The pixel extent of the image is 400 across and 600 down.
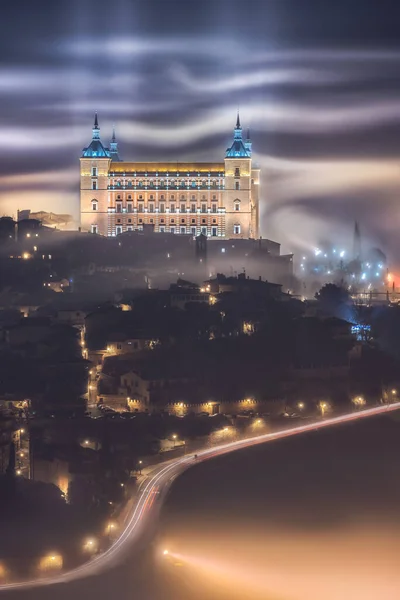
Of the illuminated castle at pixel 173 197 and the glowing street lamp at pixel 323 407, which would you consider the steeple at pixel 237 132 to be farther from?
the glowing street lamp at pixel 323 407

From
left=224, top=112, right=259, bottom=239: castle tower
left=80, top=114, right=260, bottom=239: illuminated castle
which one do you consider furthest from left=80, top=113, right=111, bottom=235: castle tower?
left=224, top=112, right=259, bottom=239: castle tower

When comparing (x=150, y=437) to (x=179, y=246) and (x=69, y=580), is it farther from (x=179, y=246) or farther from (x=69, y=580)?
(x=179, y=246)

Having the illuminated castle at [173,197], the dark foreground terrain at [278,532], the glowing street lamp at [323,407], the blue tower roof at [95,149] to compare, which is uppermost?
the blue tower roof at [95,149]

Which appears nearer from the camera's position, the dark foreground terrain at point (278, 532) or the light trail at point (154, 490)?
the dark foreground terrain at point (278, 532)

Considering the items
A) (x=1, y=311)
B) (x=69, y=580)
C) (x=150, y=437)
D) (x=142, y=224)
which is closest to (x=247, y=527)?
(x=69, y=580)

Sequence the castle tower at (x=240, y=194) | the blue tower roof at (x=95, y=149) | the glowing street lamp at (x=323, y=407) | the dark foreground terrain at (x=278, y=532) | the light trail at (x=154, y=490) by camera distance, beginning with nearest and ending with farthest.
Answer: the dark foreground terrain at (x=278, y=532) < the light trail at (x=154, y=490) < the glowing street lamp at (x=323, y=407) < the castle tower at (x=240, y=194) < the blue tower roof at (x=95, y=149)

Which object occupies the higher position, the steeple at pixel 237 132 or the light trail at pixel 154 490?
the steeple at pixel 237 132

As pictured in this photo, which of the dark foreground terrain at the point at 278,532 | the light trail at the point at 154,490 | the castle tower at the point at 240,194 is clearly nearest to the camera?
the dark foreground terrain at the point at 278,532

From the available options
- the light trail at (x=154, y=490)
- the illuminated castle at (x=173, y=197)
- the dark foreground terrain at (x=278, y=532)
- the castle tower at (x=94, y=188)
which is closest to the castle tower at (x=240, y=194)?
the illuminated castle at (x=173, y=197)
